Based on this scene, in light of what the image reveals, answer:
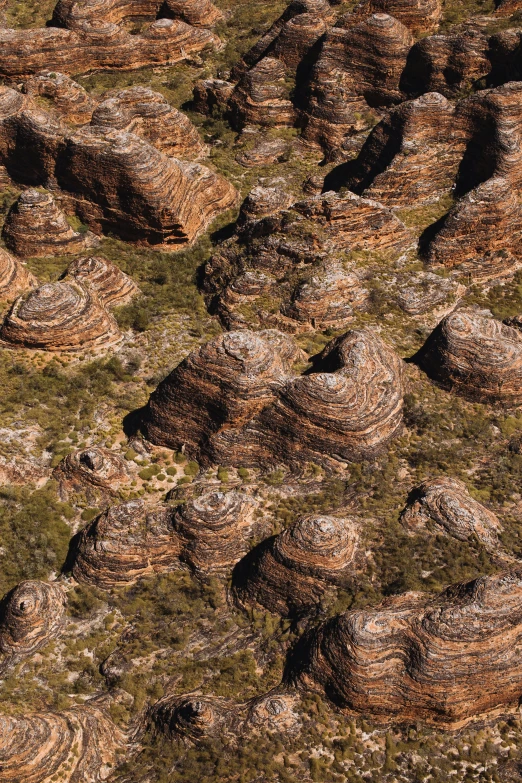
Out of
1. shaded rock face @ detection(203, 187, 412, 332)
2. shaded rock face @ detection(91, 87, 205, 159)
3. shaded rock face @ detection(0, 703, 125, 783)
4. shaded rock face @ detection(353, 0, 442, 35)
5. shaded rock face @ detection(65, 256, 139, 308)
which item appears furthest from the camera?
shaded rock face @ detection(353, 0, 442, 35)

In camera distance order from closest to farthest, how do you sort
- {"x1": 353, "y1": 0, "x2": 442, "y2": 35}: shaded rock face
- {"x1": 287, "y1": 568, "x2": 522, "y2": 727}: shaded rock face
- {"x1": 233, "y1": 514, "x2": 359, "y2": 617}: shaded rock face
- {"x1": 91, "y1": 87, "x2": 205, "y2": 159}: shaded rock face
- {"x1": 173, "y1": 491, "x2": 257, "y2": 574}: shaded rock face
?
1. {"x1": 287, "y1": 568, "x2": 522, "y2": 727}: shaded rock face
2. {"x1": 233, "y1": 514, "x2": 359, "y2": 617}: shaded rock face
3. {"x1": 173, "y1": 491, "x2": 257, "y2": 574}: shaded rock face
4. {"x1": 91, "y1": 87, "x2": 205, "y2": 159}: shaded rock face
5. {"x1": 353, "y1": 0, "x2": 442, "y2": 35}: shaded rock face

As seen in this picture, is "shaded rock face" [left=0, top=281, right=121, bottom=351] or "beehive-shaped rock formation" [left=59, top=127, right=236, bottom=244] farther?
"beehive-shaped rock formation" [left=59, top=127, right=236, bottom=244]

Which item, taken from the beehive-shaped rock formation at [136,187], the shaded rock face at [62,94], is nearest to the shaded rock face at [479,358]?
the beehive-shaped rock formation at [136,187]

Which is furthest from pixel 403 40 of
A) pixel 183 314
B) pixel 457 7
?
pixel 183 314

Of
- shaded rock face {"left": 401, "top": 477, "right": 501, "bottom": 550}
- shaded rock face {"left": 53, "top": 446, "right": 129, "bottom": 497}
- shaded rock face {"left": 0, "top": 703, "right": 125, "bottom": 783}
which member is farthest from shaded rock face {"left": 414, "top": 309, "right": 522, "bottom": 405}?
shaded rock face {"left": 0, "top": 703, "right": 125, "bottom": 783}

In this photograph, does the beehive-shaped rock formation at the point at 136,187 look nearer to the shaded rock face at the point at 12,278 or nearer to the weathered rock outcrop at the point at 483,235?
the shaded rock face at the point at 12,278

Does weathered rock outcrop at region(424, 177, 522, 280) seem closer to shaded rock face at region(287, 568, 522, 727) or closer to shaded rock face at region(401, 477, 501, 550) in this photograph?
shaded rock face at region(401, 477, 501, 550)
